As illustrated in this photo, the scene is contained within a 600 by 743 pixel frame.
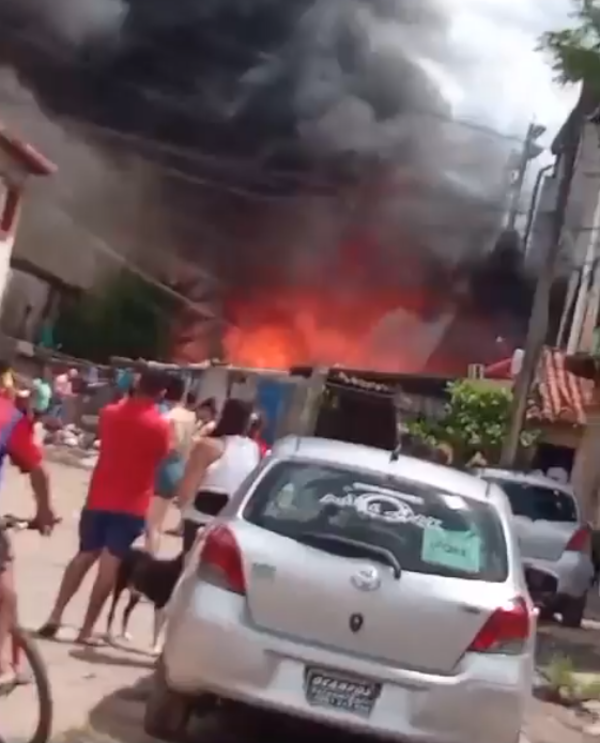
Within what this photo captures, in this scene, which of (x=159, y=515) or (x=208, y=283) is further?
(x=208, y=283)

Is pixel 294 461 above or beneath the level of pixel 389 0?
beneath

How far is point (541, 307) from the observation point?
21172 mm

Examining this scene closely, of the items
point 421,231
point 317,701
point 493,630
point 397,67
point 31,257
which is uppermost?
point 397,67

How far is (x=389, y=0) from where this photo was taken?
185 feet

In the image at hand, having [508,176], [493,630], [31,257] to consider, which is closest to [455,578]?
[493,630]

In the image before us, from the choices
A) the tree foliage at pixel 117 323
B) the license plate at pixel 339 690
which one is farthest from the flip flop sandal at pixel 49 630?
the tree foliage at pixel 117 323

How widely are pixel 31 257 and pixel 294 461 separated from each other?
141ft

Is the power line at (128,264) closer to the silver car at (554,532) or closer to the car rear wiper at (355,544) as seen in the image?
the silver car at (554,532)

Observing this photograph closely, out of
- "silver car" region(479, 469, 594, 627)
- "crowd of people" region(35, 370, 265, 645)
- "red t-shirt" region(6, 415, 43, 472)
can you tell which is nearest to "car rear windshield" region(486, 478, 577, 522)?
"silver car" region(479, 469, 594, 627)

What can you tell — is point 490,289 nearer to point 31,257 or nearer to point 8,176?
point 31,257

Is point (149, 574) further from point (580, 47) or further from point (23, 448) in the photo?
point (580, 47)

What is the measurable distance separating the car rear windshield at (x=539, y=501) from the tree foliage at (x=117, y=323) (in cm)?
3182

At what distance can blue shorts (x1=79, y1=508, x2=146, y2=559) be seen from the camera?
8.51 metres

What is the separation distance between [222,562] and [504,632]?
1219mm
